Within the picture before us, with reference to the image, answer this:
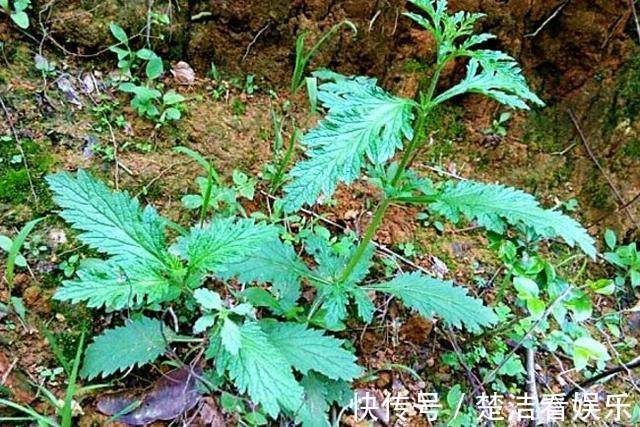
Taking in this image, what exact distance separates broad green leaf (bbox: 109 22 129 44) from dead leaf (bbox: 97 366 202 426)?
1.19 meters

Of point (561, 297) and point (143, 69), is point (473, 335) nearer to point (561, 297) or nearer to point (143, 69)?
point (561, 297)

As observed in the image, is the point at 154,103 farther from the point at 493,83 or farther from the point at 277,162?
the point at 493,83

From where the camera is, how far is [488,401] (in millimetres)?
1911

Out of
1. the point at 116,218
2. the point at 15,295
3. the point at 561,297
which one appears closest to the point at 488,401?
the point at 561,297

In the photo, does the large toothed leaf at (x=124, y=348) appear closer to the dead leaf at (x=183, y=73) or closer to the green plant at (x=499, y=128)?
the dead leaf at (x=183, y=73)

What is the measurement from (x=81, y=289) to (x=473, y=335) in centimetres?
130

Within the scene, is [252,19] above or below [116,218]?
above

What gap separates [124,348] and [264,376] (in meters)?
0.43

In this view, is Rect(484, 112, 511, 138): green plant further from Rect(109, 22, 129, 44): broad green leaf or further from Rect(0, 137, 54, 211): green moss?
Rect(0, 137, 54, 211): green moss

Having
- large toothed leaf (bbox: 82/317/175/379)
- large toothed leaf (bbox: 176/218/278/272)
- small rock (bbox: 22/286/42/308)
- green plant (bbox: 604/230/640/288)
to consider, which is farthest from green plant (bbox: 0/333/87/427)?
green plant (bbox: 604/230/640/288)

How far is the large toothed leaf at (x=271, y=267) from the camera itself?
1589 mm

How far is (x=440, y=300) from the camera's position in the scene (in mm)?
1659

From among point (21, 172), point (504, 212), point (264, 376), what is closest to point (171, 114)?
point (21, 172)

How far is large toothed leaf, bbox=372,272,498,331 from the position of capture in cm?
163
